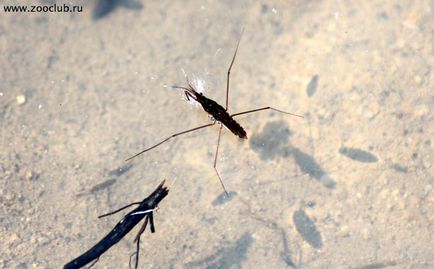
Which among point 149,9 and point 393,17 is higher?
point 393,17

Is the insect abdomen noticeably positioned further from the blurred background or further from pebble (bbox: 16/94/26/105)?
pebble (bbox: 16/94/26/105)

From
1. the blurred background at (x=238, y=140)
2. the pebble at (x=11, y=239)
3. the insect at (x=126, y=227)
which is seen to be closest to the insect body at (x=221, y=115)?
the blurred background at (x=238, y=140)

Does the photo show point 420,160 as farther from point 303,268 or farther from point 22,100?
point 22,100

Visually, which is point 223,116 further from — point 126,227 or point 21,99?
point 21,99

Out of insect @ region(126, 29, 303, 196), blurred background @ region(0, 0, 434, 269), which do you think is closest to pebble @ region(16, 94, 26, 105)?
blurred background @ region(0, 0, 434, 269)

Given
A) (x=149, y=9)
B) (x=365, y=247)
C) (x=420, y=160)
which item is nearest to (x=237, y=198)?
(x=365, y=247)

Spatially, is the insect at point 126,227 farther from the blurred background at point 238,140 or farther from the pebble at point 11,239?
the pebble at point 11,239

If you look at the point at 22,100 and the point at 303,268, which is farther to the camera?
the point at 22,100
